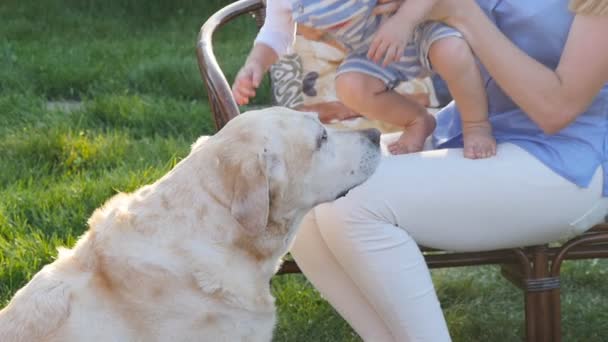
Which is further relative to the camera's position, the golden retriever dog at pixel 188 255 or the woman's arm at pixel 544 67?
the woman's arm at pixel 544 67

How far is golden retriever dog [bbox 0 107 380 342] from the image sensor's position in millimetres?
2162

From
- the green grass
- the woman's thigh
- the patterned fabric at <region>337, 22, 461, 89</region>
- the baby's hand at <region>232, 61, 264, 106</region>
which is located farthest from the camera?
the green grass

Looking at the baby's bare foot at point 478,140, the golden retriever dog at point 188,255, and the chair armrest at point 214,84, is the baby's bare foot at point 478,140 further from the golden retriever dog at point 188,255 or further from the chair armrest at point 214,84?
the chair armrest at point 214,84

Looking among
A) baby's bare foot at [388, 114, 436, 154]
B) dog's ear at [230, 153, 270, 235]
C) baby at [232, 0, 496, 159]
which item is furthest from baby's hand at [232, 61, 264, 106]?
dog's ear at [230, 153, 270, 235]

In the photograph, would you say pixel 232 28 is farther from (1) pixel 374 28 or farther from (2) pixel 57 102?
(1) pixel 374 28

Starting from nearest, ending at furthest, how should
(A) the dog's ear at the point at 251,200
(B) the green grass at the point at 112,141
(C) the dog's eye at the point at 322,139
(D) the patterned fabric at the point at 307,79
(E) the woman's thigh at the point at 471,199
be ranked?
(A) the dog's ear at the point at 251,200
(C) the dog's eye at the point at 322,139
(E) the woman's thigh at the point at 471,199
(B) the green grass at the point at 112,141
(D) the patterned fabric at the point at 307,79

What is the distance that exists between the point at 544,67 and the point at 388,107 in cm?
48

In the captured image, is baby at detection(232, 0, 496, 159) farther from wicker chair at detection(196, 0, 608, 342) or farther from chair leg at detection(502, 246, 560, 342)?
chair leg at detection(502, 246, 560, 342)

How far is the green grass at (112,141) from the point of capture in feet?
11.1

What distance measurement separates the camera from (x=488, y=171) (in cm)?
249

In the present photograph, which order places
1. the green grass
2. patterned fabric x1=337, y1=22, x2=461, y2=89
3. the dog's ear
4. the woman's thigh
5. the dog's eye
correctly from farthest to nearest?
the green grass < patterned fabric x1=337, y1=22, x2=461, y2=89 < the woman's thigh < the dog's eye < the dog's ear

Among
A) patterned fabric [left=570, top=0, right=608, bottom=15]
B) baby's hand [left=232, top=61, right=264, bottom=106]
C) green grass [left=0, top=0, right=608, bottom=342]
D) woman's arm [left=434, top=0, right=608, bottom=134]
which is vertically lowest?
green grass [left=0, top=0, right=608, bottom=342]

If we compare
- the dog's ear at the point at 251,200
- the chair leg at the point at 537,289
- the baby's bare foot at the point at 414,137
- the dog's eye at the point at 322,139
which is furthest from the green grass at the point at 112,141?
the dog's ear at the point at 251,200

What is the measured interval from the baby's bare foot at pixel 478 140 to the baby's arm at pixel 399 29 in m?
0.26
